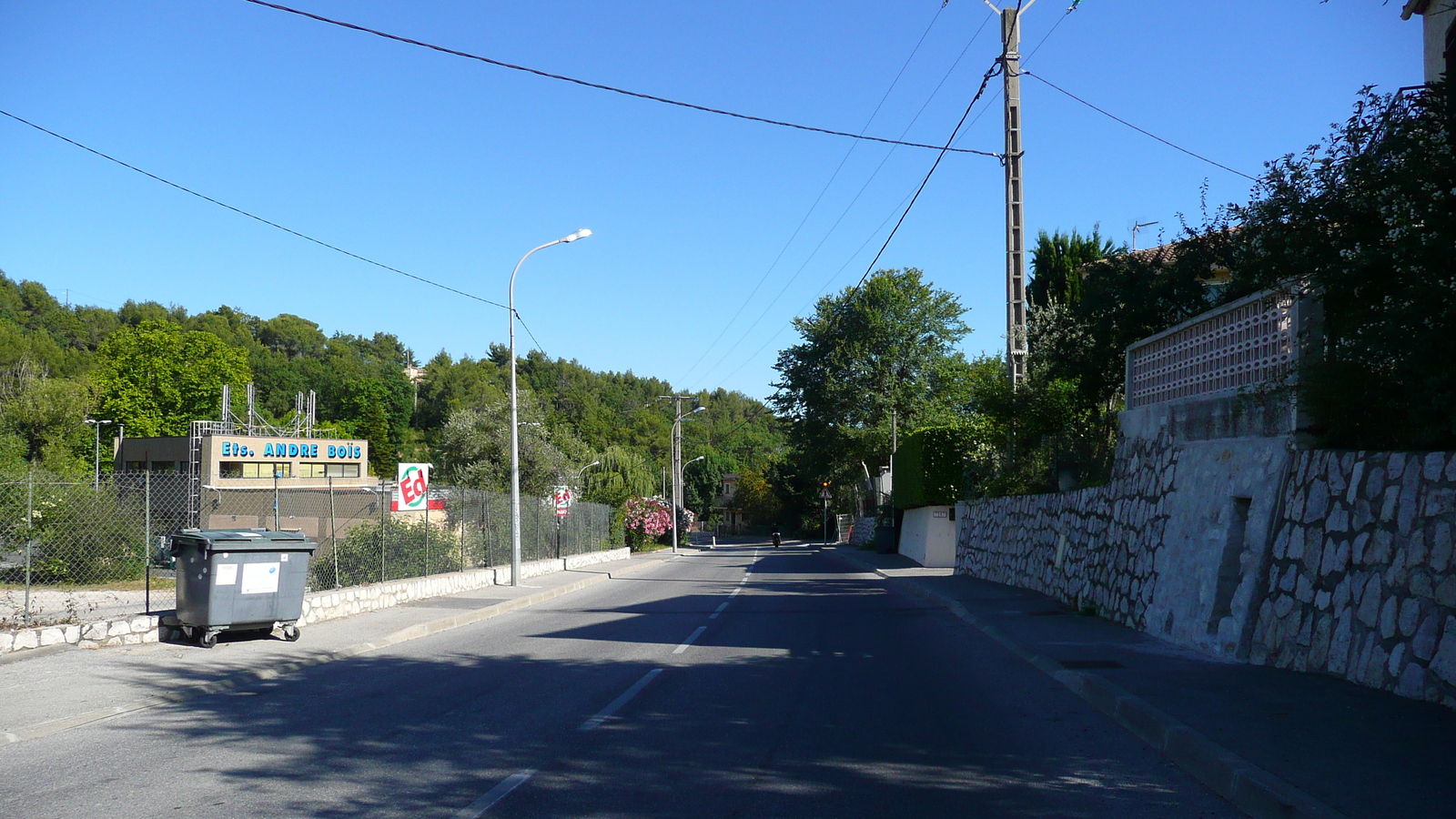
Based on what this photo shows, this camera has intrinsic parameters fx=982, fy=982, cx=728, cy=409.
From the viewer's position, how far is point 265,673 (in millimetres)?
10336

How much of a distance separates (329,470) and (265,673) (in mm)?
71802

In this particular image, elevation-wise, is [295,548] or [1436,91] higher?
[1436,91]

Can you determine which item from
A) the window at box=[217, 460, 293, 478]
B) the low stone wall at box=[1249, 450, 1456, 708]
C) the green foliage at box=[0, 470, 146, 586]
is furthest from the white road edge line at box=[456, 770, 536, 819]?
the window at box=[217, 460, 293, 478]

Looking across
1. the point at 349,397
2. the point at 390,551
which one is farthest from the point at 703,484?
the point at 390,551

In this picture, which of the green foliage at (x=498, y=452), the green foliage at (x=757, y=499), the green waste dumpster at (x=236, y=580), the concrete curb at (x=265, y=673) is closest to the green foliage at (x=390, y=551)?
the concrete curb at (x=265, y=673)

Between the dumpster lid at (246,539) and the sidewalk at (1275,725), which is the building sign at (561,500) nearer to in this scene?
the dumpster lid at (246,539)

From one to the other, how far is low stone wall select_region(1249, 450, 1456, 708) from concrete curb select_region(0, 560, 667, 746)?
9.94m

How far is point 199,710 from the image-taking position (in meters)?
8.35

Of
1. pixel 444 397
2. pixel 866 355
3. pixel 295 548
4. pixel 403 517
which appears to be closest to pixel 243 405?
pixel 444 397

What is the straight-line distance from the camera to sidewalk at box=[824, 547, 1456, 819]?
505 centimetres

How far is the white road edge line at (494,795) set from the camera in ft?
16.7

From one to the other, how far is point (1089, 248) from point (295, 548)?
92.0 feet

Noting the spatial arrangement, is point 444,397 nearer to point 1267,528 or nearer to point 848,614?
point 848,614

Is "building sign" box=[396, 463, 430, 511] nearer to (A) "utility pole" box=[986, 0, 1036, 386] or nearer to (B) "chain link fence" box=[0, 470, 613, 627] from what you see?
(B) "chain link fence" box=[0, 470, 613, 627]
